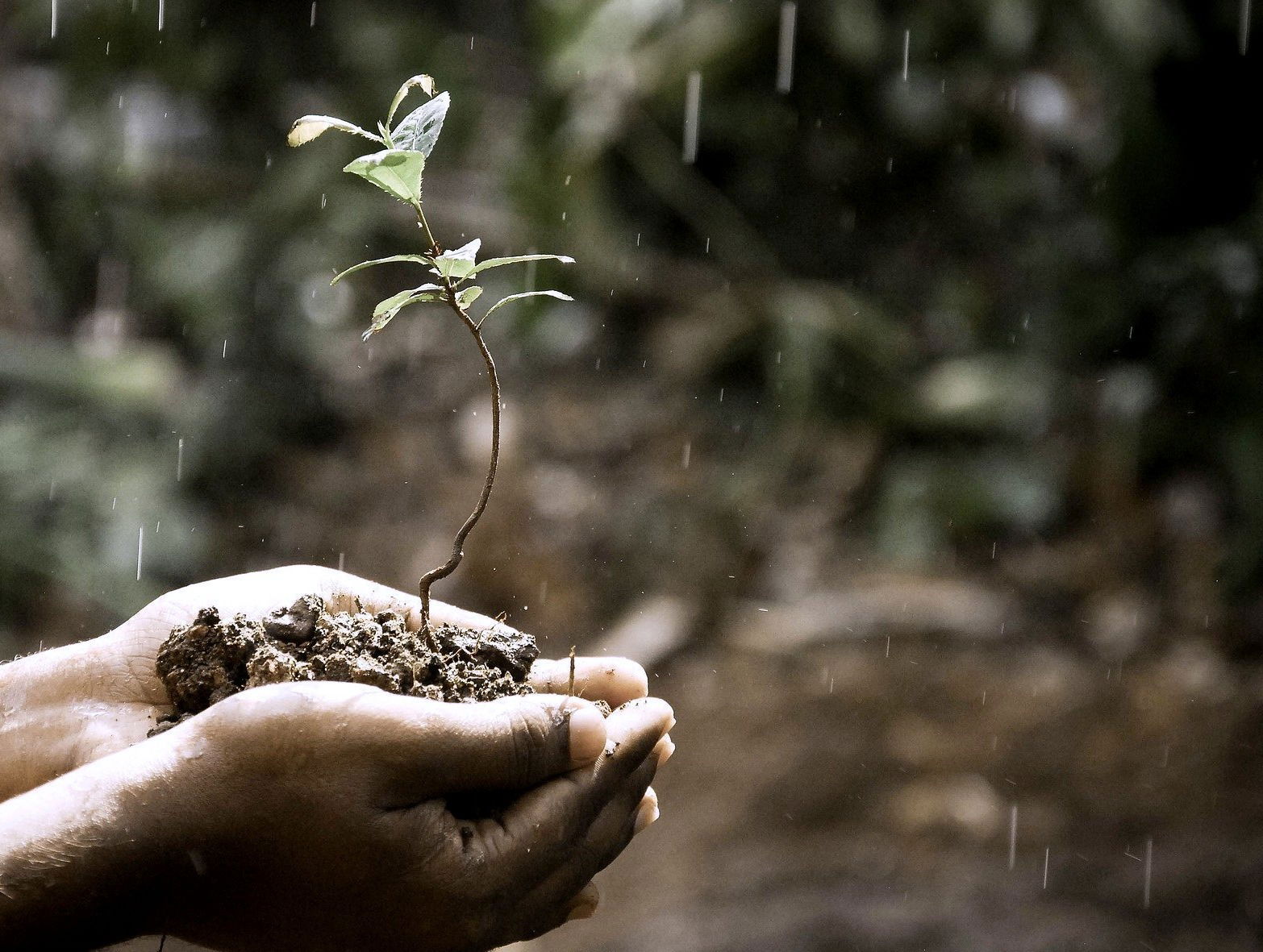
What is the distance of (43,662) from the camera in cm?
142

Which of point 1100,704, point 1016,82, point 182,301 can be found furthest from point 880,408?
point 182,301

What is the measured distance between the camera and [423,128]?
123cm

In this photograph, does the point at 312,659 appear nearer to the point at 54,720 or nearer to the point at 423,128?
the point at 54,720

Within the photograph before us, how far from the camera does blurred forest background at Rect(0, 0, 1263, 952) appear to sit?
10.8 ft

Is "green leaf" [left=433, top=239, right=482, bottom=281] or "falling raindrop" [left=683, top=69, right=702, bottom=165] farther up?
"falling raindrop" [left=683, top=69, right=702, bottom=165]

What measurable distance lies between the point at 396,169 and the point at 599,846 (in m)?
0.78

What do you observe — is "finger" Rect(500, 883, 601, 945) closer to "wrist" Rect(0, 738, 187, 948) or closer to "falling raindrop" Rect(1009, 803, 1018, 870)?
"wrist" Rect(0, 738, 187, 948)

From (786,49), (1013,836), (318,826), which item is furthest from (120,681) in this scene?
(786,49)

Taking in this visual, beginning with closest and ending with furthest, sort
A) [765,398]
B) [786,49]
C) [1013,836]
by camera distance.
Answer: [1013,836] → [765,398] → [786,49]

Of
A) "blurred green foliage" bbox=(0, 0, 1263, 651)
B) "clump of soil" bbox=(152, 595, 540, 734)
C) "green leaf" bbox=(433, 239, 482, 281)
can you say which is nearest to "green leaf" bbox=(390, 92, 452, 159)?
"green leaf" bbox=(433, 239, 482, 281)

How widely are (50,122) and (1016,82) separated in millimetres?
4512

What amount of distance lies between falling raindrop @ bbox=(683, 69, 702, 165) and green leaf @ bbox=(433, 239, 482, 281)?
391cm

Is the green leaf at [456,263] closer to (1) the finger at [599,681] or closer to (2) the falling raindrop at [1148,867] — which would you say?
(1) the finger at [599,681]

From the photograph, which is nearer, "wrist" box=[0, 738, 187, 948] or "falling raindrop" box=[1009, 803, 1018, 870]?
"wrist" box=[0, 738, 187, 948]
